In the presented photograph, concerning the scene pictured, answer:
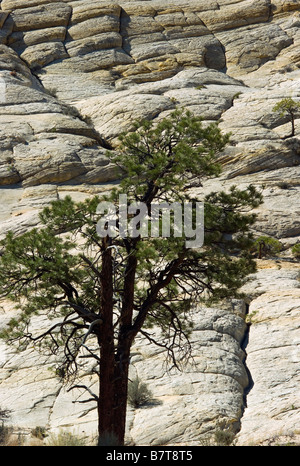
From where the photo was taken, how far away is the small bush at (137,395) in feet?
45.0

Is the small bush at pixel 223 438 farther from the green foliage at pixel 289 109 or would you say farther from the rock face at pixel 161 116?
the green foliage at pixel 289 109

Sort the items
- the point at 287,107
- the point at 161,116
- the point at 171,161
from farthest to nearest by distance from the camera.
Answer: the point at 161,116 < the point at 287,107 < the point at 171,161

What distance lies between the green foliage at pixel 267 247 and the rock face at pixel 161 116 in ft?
1.70

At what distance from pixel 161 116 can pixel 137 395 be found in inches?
1036

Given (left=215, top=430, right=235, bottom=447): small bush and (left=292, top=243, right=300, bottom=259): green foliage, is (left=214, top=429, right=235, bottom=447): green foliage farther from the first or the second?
(left=292, top=243, right=300, bottom=259): green foliage

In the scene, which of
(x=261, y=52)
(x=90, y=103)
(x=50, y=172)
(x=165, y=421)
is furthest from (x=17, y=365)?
(x=261, y=52)

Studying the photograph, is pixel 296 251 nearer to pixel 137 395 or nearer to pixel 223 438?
pixel 137 395

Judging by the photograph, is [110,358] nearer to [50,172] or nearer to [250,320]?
[250,320]

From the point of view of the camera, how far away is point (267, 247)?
2512 cm

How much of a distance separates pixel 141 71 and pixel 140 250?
4178 cm

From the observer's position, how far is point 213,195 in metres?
12.0

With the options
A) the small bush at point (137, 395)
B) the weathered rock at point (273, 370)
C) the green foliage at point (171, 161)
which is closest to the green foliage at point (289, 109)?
the weathered rock at point (273, 370)

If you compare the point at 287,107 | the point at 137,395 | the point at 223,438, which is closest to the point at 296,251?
→ the point at 137,395


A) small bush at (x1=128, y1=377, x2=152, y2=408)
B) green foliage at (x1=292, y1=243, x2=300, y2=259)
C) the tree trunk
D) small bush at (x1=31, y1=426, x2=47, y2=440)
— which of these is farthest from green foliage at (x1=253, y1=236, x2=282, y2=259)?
the tree trunk
